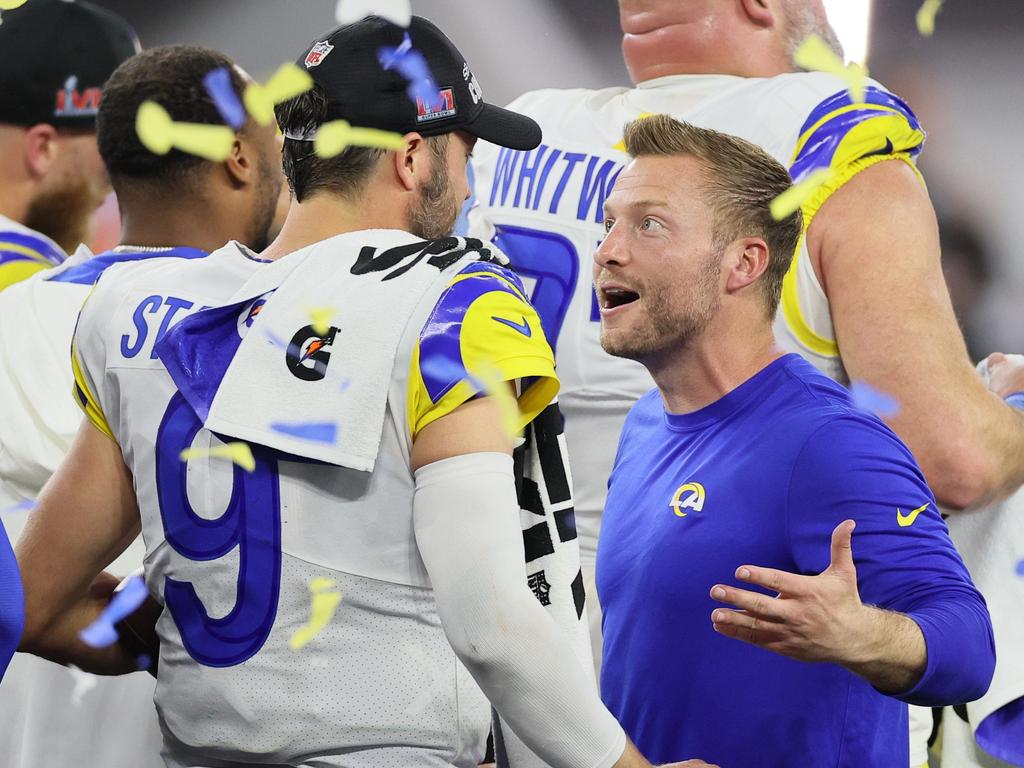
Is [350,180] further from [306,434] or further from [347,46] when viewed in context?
[306,434]

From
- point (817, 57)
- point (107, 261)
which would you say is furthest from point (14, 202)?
point (817, 57)

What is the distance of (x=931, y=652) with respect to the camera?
1180 mm

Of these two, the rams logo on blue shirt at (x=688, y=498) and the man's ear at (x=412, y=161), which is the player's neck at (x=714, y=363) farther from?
the man's ear at (x=412, y=161)

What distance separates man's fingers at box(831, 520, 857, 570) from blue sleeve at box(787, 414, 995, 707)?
7 cm

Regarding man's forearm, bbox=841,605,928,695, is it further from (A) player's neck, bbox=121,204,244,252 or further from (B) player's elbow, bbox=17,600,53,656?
(A) player's neck, bbox=121,204,244,252

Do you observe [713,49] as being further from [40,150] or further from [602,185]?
[40,150]

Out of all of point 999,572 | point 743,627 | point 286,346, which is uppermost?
point 286,346

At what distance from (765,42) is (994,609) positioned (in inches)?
34.9

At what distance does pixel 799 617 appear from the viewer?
1137mm

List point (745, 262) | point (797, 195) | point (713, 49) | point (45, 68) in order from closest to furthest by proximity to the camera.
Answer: point (745, 262) < point (797, 195) < point (713, 49) < point (45, 68)

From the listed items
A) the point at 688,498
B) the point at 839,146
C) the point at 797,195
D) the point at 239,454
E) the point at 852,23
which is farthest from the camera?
the point at 852,23

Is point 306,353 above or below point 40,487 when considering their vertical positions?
above

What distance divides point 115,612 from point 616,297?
2.11 ft

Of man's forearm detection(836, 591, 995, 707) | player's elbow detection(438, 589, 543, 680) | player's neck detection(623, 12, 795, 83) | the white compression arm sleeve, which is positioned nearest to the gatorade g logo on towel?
the white compression arm sleeve
